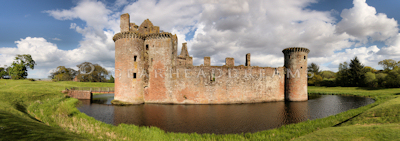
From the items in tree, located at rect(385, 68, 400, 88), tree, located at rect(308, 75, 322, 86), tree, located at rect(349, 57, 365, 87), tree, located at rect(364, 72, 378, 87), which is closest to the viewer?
tree, located at rect(385, 68, 400, 88)

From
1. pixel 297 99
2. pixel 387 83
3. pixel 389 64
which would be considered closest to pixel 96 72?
pixel 297 99

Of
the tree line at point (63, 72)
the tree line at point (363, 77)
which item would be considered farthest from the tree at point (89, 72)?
the tree line at point (363, 77)

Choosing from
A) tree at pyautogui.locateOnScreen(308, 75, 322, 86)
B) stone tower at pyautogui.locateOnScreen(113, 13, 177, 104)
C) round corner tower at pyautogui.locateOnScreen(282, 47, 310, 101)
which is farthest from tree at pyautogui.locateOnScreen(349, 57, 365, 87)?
stone tower at pyautogui.locateOnScreen(113, 13, 177, 104)

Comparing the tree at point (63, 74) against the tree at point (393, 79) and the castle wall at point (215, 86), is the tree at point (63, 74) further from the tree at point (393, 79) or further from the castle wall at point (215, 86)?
the tree at point (393, 79)

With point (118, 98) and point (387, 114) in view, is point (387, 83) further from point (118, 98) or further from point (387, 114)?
point (118, 98)

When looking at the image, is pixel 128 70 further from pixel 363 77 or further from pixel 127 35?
pixel 363 77

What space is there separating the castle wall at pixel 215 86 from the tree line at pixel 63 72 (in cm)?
4186

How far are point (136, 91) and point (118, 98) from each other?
270 centimetres

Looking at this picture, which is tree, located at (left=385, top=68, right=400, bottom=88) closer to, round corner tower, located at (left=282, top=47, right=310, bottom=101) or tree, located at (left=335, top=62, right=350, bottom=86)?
tree, located at (left=335, top=62, right=350, bottom=86)

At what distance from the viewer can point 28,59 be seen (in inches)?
1654

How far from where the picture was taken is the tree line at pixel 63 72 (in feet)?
130

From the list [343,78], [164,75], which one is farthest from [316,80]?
[164,75]

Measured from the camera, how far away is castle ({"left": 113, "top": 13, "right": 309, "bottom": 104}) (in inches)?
872

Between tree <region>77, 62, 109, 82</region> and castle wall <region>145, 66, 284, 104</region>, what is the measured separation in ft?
162
